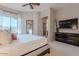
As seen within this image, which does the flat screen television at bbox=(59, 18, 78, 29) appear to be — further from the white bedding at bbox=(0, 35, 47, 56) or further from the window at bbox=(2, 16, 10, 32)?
the window at bbox=(2, 16, 10, 32)

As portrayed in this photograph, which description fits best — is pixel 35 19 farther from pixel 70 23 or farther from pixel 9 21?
pixel 70 23

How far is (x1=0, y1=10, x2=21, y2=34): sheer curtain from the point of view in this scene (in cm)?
190

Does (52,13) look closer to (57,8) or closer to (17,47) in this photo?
(57,8)

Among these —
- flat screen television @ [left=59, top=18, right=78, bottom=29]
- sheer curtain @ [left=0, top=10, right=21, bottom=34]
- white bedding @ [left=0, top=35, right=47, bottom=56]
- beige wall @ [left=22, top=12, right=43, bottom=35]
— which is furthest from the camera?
Answer: flat screen television @ [left=59, top=18, right=78, bottom=29]

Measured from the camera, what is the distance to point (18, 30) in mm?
2275

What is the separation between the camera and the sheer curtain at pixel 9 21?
1896 mm

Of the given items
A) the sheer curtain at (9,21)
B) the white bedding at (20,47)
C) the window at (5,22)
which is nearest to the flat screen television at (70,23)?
the white bedding at (20,47)

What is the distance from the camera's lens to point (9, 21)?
1.95 metres

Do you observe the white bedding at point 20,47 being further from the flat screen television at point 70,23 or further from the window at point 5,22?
the flat screen television at point 70,23

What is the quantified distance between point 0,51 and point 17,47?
312 millimetres

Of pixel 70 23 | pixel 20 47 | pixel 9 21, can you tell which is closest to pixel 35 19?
pixel 9 21

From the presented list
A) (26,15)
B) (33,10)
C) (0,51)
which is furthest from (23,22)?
(0,51)

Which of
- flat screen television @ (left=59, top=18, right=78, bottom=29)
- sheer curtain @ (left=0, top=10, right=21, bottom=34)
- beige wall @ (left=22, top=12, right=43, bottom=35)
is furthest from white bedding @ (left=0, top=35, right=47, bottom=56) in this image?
flat screen television @ (left=59, top=18, right=78, bottom=29)

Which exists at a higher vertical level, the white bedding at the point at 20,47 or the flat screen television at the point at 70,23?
the flat screen television at the point at 70,23
